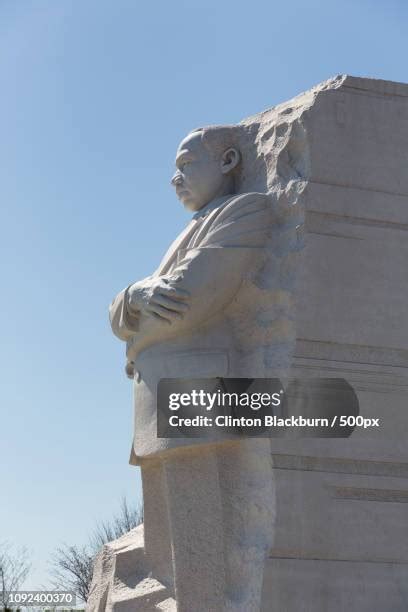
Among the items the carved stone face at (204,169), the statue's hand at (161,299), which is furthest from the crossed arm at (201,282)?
the carved stone face at (204,169)

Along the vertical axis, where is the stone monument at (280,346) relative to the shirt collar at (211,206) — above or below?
below

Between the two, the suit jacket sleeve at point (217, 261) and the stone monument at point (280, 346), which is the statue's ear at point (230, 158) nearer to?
the stone monument at point (280, 346)

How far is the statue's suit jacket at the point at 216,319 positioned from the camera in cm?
508

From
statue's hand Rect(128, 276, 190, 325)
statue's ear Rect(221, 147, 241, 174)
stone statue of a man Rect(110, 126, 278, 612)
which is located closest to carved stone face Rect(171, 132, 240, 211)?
statue's ear Rect(221, 147, 241, 174)

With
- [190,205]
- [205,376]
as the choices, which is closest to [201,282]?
[205,376]

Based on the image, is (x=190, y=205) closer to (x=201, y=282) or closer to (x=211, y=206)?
(x=211, y=206)

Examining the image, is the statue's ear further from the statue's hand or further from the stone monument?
the statue's hand

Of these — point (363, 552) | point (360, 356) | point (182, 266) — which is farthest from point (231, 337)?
point (363, 552)

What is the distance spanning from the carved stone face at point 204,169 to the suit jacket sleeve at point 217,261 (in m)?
0.32

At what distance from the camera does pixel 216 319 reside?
5188 mm

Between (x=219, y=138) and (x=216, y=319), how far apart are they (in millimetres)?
988

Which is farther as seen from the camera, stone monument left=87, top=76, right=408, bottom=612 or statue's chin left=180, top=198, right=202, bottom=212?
statue's chin left=180, top=198, right=202, bottom=212

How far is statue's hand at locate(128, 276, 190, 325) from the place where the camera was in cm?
507

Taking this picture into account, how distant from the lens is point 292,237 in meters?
5.27
